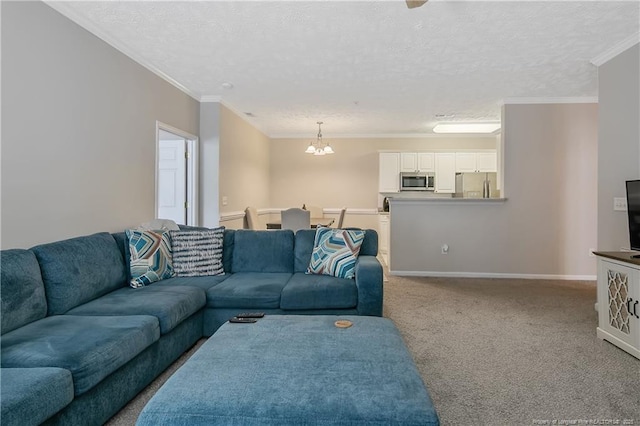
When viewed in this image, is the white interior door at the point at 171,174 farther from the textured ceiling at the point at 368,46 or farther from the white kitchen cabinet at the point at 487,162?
the white kitchen cabinet at the point at 487,162

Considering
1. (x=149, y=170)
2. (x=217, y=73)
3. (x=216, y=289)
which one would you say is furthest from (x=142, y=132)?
(x=216, y=289)

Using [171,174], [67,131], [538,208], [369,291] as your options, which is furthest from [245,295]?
[538,208]

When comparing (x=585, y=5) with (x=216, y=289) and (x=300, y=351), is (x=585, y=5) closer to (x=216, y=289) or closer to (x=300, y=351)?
(x=300, y=351)

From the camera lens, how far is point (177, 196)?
493 cm

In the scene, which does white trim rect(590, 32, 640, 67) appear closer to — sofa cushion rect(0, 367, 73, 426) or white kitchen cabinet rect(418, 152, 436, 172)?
white kitchen cabinet rect(418, 152, 436, 172)

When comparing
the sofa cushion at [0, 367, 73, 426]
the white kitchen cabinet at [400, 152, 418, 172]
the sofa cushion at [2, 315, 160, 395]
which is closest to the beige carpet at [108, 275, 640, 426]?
the sofa cushion at [2, 315, 160, 395]

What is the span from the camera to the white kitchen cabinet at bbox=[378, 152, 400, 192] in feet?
24.7

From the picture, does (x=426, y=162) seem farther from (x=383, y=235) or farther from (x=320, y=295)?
(x=320, y=295)

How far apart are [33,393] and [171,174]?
388 centimetres

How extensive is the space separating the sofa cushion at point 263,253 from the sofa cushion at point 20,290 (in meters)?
1.63

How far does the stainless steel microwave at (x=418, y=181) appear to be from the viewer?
24.3 ft

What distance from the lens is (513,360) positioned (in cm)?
257

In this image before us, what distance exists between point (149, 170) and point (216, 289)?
1.83m

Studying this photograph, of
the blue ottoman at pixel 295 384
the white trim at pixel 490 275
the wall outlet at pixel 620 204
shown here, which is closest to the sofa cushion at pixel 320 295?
the blue ottoman at pixel 295 384
